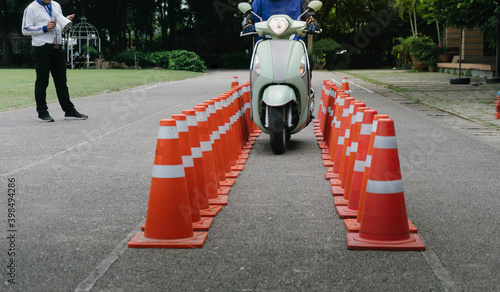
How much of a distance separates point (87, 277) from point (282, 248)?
3.99 ft

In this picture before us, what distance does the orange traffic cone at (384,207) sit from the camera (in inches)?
170

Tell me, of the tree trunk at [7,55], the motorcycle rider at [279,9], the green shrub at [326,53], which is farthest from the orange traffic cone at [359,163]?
the tree trunk at [7,55]

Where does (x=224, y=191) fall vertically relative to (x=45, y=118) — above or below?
below

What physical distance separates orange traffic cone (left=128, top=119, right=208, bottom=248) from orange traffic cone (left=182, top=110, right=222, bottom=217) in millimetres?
793

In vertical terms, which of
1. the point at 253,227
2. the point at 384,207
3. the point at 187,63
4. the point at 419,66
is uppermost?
the point at 187,63

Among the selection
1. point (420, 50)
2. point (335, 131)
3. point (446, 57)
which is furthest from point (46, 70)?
point (420, 50)

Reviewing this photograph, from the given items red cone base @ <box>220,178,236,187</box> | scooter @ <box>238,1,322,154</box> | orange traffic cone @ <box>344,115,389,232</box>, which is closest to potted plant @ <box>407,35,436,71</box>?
scooter @ <box>238,1,322,154</box>

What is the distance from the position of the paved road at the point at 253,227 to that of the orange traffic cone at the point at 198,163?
0.55 ft

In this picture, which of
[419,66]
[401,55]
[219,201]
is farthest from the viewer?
[401,55]

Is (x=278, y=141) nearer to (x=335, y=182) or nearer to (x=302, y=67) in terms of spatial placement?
(x=302, y=67)

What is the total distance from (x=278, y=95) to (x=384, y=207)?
3647mm

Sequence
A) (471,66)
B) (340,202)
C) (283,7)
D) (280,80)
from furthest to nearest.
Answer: (471,66) < (283,7) < (280,80) < (340,202)

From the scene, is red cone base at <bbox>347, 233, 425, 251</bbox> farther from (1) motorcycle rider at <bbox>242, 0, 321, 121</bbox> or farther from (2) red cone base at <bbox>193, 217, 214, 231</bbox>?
(1) motorcycle rider at <bbox>242, 0, 321, 121</bbox>

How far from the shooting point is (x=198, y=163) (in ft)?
17.5
